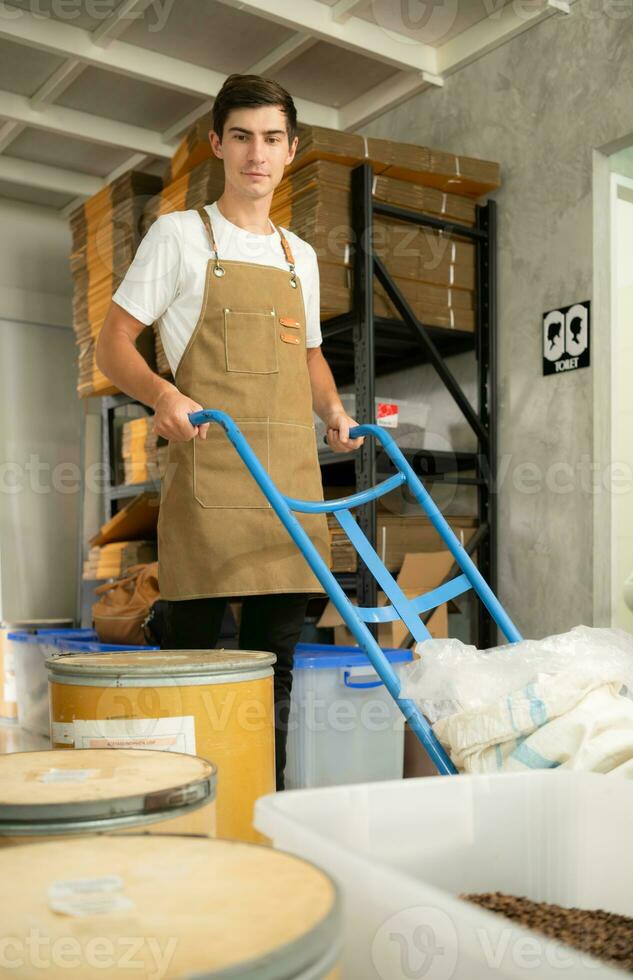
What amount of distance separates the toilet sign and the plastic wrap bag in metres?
1.97

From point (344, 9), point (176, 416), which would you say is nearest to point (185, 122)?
point (344, 9)

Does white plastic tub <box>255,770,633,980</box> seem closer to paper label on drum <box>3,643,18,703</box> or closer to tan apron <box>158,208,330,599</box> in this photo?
tan apron <box>158,208,330,599</box>

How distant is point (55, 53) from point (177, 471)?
2.65 meters

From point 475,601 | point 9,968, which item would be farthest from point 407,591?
point 9,968

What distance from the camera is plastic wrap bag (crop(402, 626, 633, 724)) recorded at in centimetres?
151

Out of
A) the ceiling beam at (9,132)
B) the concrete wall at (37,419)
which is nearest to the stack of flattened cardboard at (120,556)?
the concrete wall at (37,419)

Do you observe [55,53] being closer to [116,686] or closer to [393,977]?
[116,686]

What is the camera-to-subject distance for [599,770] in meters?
1.36

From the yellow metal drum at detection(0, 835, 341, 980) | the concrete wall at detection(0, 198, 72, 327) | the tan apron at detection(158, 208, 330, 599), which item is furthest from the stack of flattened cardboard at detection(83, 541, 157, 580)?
the yellow metal drum at detection(0, 835, 341, 980)

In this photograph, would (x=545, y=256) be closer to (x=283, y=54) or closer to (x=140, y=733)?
(x=283, y=54)

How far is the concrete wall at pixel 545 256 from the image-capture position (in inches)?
134

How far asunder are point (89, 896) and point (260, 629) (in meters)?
1.42

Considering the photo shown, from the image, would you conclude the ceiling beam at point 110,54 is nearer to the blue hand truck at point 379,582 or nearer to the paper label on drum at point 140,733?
the blue hand truck at point 379,582

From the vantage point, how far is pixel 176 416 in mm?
1885
